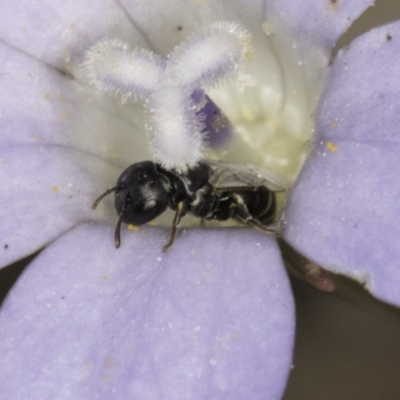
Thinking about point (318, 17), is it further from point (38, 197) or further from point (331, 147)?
point (38, 197)

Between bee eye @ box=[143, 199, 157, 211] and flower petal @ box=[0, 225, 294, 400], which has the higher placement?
bee eye @ box=[143, 199, 157, 211]

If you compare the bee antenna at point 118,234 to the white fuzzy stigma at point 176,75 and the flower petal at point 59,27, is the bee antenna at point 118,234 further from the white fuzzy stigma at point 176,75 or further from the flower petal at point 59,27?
the flower petal at point 59,27

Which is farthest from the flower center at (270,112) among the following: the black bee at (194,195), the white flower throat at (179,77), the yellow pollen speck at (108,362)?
the yellow pollen speck at (108,362)

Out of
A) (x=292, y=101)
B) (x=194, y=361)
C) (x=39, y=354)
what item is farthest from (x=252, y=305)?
(x=292, y=101)

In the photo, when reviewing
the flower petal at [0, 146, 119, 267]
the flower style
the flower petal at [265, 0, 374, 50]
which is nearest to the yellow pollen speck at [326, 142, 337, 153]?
the flower style

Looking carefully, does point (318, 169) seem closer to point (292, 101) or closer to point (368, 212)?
point (368, 212)

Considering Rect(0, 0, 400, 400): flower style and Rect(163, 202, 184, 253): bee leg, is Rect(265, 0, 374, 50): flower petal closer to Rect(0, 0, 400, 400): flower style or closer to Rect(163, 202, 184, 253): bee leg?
Rect(0, 0, 400, 400): flower style

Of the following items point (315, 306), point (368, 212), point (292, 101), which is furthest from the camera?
point (315, 306)
